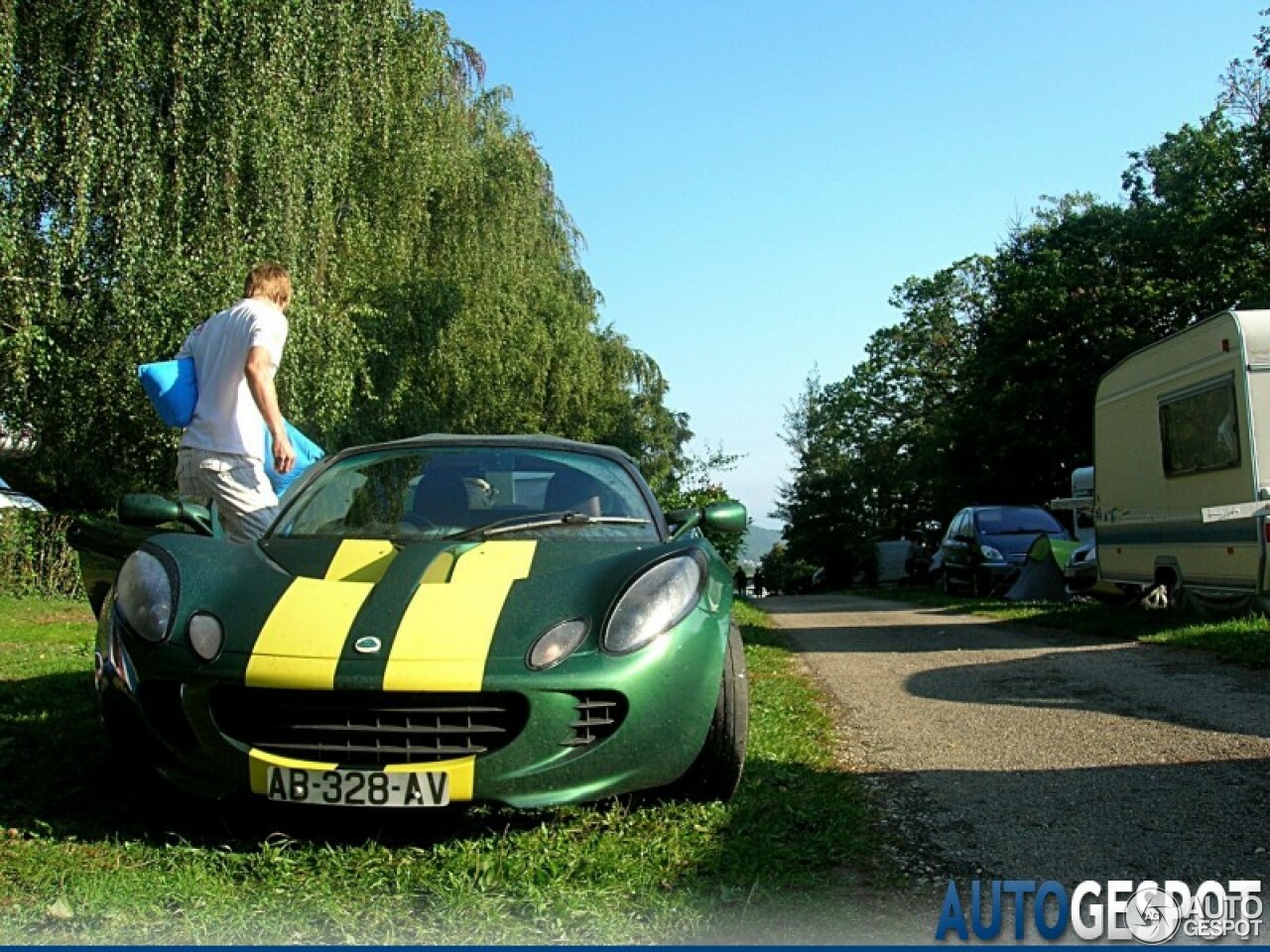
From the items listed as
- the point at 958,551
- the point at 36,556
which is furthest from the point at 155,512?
the point at 958,551

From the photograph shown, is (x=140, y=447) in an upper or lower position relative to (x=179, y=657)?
upper

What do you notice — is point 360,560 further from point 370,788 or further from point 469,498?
point 370,788

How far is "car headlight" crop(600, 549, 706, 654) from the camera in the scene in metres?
3.99

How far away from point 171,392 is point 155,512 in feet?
5.33

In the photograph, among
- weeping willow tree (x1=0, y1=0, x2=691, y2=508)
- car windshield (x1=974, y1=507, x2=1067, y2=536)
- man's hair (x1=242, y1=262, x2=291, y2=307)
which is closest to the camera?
man's hair (x1=242, y1=262, x2=291, y2=307)

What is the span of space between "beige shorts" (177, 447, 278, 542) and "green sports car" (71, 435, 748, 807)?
1.67 meters

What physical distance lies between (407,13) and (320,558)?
1546 centimetres

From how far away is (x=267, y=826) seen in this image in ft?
13.5

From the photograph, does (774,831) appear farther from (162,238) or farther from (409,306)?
(409,306)

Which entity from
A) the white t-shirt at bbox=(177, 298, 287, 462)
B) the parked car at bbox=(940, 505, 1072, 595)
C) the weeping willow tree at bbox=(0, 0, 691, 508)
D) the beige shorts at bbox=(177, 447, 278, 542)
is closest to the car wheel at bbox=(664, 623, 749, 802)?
the beige shorts at bbox=(177, 447, 278, 542)

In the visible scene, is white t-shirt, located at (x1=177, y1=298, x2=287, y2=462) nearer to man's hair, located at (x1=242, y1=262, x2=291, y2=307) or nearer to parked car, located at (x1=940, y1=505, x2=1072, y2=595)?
man's hair, located at (x1=242, y1=262, x2=291, y2=307)

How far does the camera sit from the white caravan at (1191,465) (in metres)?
10.4

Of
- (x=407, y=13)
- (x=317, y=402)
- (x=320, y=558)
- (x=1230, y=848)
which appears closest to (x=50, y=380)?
(x=317, y=402)

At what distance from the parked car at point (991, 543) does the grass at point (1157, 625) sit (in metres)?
3.85
